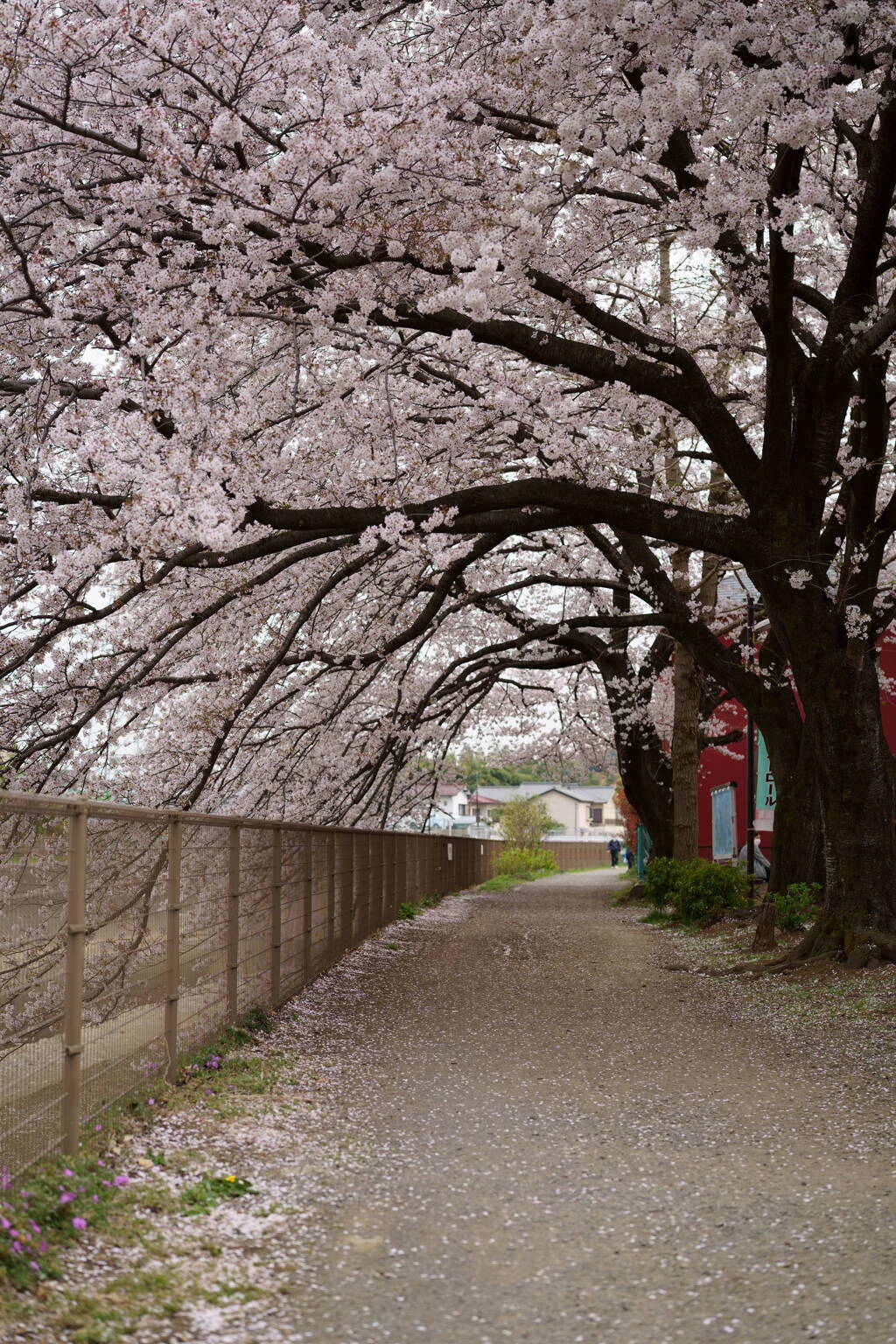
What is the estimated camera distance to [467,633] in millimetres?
23953

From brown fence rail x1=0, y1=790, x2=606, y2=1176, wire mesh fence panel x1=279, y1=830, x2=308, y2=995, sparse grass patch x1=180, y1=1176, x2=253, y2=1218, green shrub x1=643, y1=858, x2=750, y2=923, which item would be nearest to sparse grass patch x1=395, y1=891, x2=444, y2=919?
green shrub x1=643, y1=858, x2=750, y2=923

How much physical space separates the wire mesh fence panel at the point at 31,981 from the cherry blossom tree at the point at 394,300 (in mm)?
2588

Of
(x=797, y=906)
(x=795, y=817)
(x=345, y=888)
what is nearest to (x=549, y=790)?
(x=795, y=817)

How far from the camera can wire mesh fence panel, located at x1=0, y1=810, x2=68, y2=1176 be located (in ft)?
13.8

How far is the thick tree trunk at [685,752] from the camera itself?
20.0 metres

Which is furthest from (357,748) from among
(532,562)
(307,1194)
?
(307,1194)

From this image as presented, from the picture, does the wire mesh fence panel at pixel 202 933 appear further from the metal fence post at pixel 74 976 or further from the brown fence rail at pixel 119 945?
the metal fence post at pixel 74 976

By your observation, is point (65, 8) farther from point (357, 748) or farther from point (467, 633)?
point (467, 633)

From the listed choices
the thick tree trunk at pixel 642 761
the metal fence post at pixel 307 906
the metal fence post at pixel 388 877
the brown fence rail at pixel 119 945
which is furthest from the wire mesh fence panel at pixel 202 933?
the thick tree trunk at pixel 642 761

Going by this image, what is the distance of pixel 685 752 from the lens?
20.2m

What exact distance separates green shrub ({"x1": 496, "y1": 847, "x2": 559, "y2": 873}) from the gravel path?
4119cm

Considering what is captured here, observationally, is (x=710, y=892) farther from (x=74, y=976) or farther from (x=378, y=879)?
(x=74, y=976)

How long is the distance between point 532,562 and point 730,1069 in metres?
14.1

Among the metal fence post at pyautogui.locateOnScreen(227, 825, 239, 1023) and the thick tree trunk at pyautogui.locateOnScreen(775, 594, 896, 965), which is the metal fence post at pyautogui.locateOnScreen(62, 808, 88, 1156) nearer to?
the metal fence post at pyautogui.locateOnScreen(227, 825, 239, 1023)
